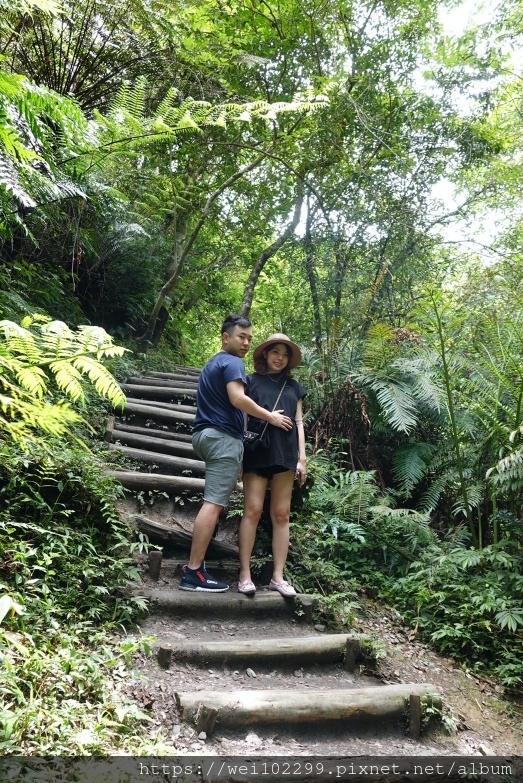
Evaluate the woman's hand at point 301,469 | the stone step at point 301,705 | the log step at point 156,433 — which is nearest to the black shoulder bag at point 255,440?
the woman's hand at point 301,469

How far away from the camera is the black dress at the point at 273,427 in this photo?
3.73 meters

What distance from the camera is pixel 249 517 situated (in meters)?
3.74

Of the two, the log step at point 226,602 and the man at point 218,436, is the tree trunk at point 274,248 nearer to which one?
the man at point 218,436

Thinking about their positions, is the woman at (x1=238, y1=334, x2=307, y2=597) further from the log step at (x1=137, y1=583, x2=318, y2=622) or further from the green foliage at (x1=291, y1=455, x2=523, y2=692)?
the green foliage at (x1=291, y1=455, x2=523, y2=692)

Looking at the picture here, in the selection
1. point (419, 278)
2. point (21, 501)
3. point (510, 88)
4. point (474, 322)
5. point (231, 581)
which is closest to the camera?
point (21, 501)

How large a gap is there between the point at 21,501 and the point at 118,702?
132 centimetres

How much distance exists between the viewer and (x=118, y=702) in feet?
7.66

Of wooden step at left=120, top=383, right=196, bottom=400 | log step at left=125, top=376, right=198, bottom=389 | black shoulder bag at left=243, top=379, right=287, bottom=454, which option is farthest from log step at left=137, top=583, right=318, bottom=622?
log step at left=125, top=376, right=198, bottom=389

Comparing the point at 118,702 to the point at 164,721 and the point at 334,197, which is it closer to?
the point at 164,721

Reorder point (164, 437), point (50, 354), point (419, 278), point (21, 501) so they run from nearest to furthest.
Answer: point (50, 354), point (21, 501), point (164, 437), point (419, 278)

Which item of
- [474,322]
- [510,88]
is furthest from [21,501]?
[510,88]

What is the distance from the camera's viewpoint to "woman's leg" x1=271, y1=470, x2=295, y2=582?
3.81 meters

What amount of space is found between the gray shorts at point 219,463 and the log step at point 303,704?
1216 millimetres

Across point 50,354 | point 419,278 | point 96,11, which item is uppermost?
point 96,11
